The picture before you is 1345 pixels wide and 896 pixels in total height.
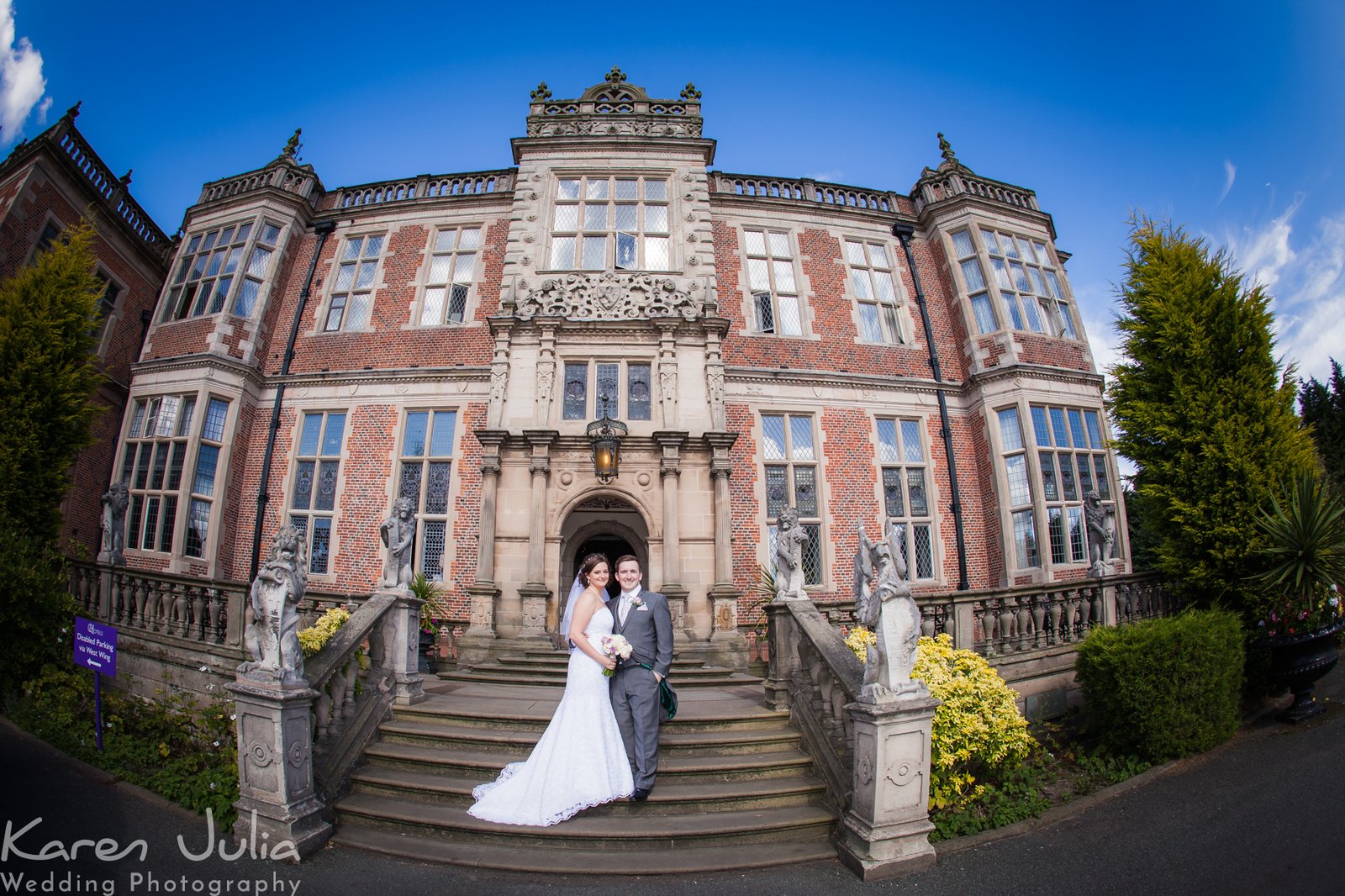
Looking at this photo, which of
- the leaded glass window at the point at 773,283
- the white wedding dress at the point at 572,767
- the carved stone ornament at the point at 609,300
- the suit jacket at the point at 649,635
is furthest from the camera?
the leaded glass window at the point at 773,283

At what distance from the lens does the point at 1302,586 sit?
7434mm

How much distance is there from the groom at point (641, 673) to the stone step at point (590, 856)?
55cm

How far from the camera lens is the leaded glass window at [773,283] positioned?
14023mm

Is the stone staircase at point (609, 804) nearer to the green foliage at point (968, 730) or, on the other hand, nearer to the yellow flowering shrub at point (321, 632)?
the green foliage at point (968, 730)

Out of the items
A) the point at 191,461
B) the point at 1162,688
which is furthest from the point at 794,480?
the point at 191,461

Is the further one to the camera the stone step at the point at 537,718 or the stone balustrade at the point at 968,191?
the stone balustrade at the point at 968,191

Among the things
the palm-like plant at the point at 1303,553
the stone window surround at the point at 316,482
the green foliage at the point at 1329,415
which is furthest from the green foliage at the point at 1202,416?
the green foliage at the point at 1329,415

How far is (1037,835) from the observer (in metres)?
4.98

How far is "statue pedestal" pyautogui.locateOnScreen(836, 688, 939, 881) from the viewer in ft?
14.4

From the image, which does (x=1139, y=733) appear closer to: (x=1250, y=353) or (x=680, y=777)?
(x=680, y=777)

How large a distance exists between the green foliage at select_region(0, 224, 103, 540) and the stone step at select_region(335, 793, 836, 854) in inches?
350

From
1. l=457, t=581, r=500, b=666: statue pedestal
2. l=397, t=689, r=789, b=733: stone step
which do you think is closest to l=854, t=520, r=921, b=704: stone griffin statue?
l=397, t=689, r=789, b=733: stone step

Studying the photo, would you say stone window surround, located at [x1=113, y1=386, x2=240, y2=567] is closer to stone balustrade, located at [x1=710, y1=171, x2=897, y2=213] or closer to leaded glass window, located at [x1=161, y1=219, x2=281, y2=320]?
leaded glass window, located at [x1=161, y1=219, x2=281, y2=320]

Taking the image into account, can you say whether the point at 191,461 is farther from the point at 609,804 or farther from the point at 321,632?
the point at 609,804
